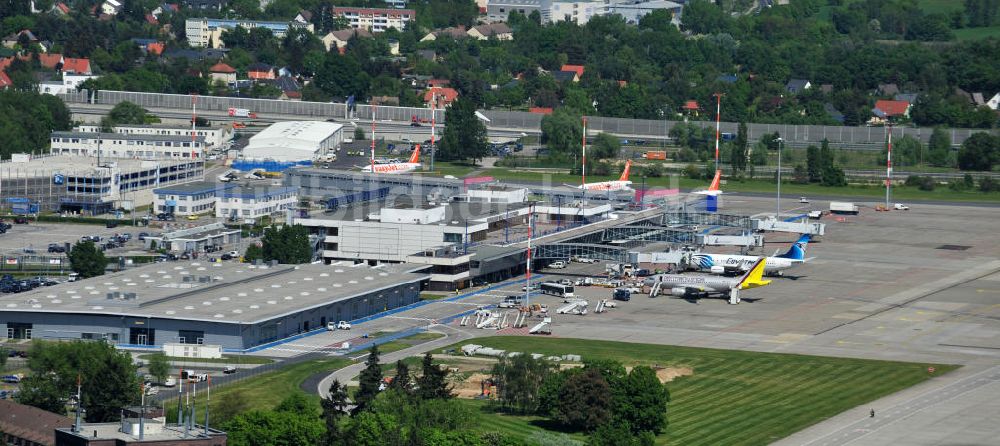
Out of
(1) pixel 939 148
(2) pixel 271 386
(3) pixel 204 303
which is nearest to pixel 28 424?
(2) pixel 271 386

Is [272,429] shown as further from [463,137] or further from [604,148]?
[604,148]

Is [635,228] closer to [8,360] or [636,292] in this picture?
[636,292]

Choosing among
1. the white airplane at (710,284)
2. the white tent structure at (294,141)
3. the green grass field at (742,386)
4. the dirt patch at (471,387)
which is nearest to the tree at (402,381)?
the green grass field at (742,386)

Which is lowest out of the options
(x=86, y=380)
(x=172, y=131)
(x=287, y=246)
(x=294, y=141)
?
(x=86, y=380)

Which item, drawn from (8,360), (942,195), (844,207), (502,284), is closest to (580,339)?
(502,284)

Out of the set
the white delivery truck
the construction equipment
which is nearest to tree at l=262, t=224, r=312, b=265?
the construction equipment

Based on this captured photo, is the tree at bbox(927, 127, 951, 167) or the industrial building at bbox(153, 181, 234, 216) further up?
the tree at bbox(927, 127, 951, 167)

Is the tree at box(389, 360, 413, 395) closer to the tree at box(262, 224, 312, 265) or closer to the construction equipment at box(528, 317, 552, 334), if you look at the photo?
the construction equipment at box(528, 317, 552, 334)
